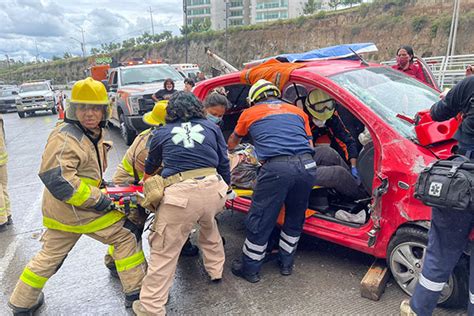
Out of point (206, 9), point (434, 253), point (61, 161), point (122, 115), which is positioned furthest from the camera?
point (206, 9)

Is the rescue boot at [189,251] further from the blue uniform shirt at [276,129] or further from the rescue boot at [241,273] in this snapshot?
the blue uniform shirt at [276,129]

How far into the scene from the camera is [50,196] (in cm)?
272

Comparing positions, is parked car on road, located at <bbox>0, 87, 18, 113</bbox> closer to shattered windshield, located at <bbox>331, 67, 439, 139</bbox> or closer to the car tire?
shattered windshield, located at <bbox>331, 67, 439, 139</bbox>

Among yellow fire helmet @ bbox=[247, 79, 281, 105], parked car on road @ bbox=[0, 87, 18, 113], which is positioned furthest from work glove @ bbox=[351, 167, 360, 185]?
parked car on road @ bbox=[0, 87, 18, 113]

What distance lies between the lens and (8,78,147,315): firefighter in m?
2.53

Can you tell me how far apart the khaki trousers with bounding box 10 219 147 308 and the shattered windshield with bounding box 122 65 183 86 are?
7.73m

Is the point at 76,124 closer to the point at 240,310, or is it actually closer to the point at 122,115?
the point at 240,310

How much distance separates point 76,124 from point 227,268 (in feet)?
5.92

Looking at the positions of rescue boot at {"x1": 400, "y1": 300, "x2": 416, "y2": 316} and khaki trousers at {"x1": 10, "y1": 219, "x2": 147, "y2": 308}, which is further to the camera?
khaki trousers at {"x1": 10, "y1": 219, "x2": 147, "y2": 308}

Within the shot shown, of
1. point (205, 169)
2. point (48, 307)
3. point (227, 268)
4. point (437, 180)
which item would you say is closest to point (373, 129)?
point (437, 180)

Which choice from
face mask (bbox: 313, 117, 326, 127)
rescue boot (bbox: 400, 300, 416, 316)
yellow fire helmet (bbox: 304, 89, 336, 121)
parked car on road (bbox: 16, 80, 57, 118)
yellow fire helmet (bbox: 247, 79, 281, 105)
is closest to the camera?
rescue boot (bbox: 400, 300, 416, 316)

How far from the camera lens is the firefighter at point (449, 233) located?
219cm

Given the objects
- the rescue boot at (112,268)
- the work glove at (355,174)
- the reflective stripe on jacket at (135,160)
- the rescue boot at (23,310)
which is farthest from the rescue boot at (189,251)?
the work glove at (355,174)

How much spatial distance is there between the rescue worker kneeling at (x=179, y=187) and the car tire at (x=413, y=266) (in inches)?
51.4
